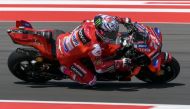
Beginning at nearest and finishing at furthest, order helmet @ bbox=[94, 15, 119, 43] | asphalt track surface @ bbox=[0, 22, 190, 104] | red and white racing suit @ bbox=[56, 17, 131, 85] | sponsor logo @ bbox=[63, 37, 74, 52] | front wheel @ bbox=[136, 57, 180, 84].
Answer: asphalt track surface @ bbox=[0, 22, 190, 104] → helmet @ bbox=[94, 15, 119, 43] → red and white racing suit @ bbox=[56, 17, 131, 85] → sponsor logo @ bbox=[63, 37, 74, 52] → front wheel @ bbox=[136, 57, 180, 84]

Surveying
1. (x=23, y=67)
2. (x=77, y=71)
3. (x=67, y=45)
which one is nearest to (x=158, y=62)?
(x=77, y=71)

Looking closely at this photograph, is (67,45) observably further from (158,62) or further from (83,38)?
(158,62)

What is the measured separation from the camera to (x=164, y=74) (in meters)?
10.5

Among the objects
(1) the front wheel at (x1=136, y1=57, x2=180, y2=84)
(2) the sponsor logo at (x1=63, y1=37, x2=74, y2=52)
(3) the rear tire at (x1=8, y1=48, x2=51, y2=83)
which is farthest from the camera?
(3) the rear tire at (x1=8, y1=48, x2=51, y2=83)

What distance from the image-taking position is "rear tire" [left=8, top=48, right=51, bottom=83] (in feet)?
35.1

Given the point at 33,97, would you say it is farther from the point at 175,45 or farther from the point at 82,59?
the point at 175,45

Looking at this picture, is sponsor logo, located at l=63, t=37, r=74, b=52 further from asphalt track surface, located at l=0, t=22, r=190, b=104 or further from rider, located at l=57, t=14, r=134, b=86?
asphalt track surface, located at l=0, t=22, r=190, b=104

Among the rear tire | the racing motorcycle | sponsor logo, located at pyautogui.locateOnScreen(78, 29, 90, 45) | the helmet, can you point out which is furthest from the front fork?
the rear tire

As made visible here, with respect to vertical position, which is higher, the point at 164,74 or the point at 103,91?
the point at 164,74

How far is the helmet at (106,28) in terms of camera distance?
32.5 feet

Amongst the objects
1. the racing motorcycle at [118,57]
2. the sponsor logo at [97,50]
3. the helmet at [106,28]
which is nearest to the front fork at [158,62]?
the racing motorcycle at [118,57]

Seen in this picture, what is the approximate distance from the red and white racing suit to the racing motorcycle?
14 cm

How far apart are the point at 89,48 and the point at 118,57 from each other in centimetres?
48

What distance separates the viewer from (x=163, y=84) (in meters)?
10.6
